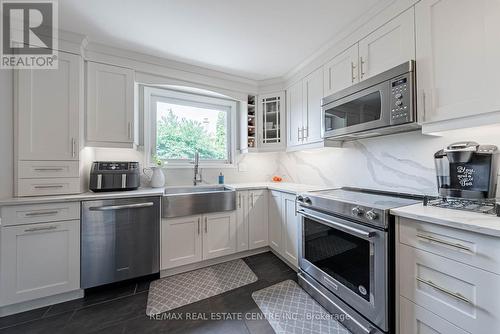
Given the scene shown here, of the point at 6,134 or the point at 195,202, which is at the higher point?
the point at 6,134

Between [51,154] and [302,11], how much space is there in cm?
258

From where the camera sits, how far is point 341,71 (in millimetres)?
1918

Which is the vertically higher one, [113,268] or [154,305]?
[113,268]

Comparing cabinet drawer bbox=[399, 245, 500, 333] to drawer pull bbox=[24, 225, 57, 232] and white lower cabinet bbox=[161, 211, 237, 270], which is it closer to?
white lower cabinet bbox=[161, 211, 237, 270]

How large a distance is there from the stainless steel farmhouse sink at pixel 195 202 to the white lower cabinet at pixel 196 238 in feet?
0.22

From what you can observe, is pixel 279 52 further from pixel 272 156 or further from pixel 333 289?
pixel 333 289

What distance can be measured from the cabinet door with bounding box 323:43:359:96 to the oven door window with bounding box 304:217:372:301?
1342mm

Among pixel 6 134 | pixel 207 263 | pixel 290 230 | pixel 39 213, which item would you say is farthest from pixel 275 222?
pixel 6 134

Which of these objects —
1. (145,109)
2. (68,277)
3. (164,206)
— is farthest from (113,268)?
(145,109)

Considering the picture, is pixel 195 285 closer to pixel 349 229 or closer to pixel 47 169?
pixel 349 229

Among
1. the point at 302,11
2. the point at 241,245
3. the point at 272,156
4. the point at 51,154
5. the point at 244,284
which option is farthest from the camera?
the point at 272,156

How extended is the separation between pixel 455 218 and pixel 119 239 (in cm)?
246

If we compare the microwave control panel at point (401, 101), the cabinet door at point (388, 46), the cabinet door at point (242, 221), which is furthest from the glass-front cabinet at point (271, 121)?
the microwave control panel at point (401, 101)

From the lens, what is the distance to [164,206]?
207 centimetres
